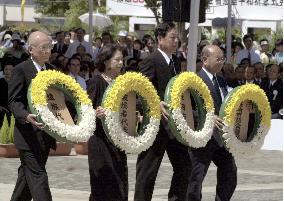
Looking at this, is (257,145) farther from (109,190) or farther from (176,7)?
(176,7)

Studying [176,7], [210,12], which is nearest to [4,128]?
[176,7]

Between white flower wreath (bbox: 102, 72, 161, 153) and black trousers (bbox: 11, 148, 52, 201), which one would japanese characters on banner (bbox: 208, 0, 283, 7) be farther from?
black trousers (bbox: 11, 148, 52, 201)

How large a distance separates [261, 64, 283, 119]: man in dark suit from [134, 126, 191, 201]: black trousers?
1030 centimetres

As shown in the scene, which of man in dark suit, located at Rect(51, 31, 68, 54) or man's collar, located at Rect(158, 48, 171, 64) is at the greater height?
man's collar, located at Rect(158, 48, 171, 64)

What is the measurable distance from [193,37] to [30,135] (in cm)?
474

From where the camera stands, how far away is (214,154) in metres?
11.0

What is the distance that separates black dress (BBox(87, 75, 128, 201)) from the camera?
971cm

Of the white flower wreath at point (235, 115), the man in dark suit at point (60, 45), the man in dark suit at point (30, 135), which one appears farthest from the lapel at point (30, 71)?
the man in dark suit at point (60, 45)

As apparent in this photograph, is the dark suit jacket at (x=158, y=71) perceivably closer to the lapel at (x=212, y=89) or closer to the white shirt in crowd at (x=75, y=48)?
the lapel at (x=212, y=89)

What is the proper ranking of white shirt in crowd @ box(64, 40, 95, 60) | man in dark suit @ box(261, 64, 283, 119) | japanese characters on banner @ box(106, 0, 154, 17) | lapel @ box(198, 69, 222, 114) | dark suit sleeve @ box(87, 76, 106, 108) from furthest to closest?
1. japanese characters on banner @ box(106, 0, 154, 17)
2. white shirt in crowd @ box(64, 40, 95, 60)
3. man in dark suit @ box(261, 64, 283, 119)
4. lapel @ box(198, 69, 222, 114)
5. dark suit sleeve @ box(87, 76, 106, 108)

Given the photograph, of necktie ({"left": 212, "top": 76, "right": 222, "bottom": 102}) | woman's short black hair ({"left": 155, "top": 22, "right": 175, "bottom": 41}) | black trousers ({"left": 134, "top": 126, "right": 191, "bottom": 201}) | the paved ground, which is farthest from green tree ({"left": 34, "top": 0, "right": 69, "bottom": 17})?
black trousers ({"left": 134, "top": 126, "right": 191, "bottom": 201})

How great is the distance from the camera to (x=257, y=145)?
11.0 m

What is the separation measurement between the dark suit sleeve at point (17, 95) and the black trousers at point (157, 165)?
167cm

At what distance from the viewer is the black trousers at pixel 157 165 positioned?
413 inches
